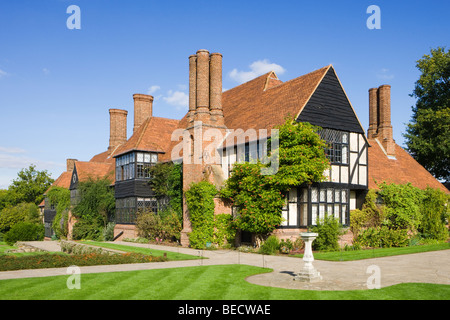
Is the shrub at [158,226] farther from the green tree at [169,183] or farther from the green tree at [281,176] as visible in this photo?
the green tree at [281,176]

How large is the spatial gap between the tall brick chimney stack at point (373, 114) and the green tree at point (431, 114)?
6717mm

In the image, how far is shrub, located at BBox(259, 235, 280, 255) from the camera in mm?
19192

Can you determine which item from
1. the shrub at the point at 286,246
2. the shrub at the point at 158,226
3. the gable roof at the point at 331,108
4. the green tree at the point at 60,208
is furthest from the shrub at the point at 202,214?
the green tree at the point at 60,208

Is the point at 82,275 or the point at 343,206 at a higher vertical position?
the point at 343,206

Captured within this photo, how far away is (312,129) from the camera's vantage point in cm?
2058

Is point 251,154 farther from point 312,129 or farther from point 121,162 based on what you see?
point 121,162

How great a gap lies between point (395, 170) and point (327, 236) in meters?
10.4

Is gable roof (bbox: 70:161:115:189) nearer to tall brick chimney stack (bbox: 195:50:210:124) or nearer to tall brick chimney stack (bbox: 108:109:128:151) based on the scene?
tall brick chimney stack (bbox: 108:109:128:151)

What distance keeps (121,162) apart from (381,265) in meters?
22.2

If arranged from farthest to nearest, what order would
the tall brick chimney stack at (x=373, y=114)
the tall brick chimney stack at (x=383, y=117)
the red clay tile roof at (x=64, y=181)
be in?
the red clay tile roof at (x=64, y=181) → the tall brick chimney stack at (x=373, y=114) → the tall brick chimney stack at (x=383, y=117)

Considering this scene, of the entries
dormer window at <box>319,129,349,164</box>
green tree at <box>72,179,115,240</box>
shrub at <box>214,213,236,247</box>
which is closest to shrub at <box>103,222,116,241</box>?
green tree at <box>72,179,115,240</box>

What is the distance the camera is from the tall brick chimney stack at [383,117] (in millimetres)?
29625

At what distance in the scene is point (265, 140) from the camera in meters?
21.5
